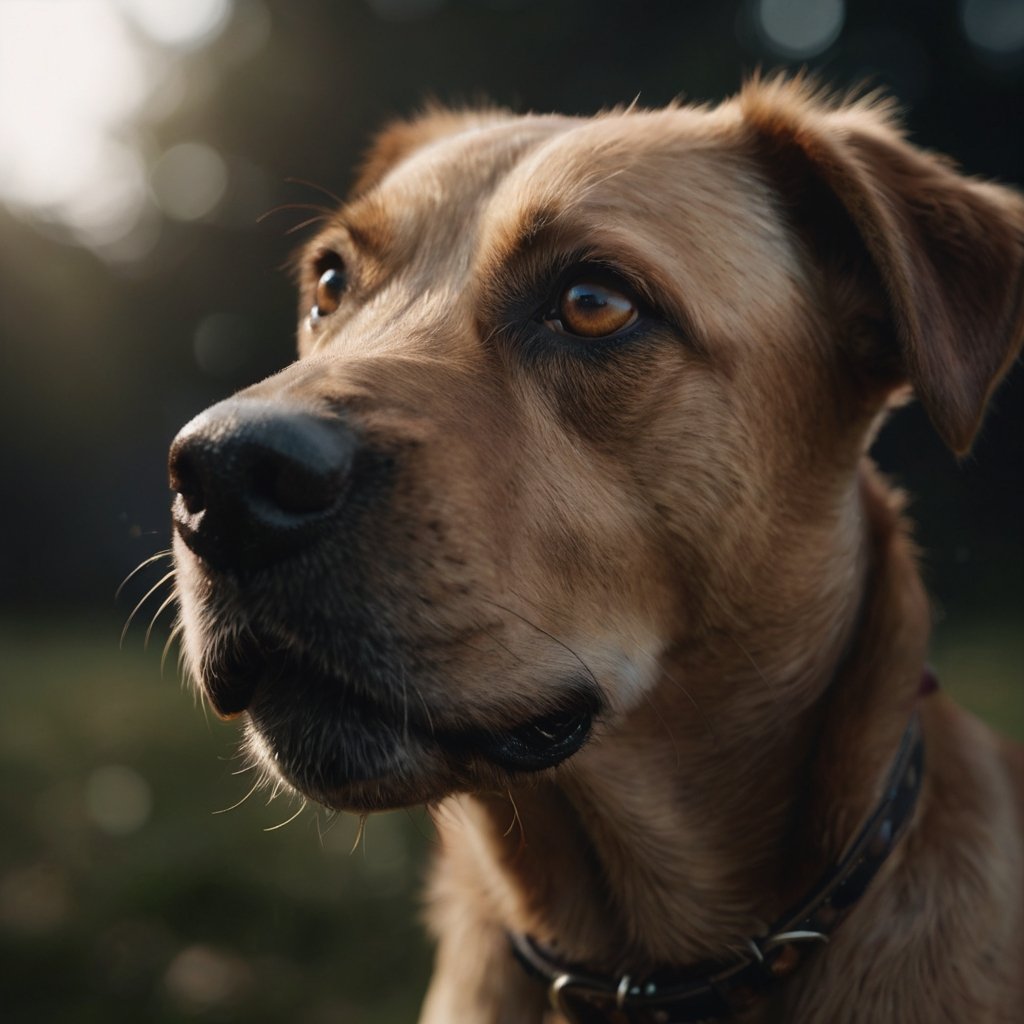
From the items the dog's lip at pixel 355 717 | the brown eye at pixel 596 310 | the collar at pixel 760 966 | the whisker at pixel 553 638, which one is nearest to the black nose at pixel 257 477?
the dog's lip at pixel 355 717

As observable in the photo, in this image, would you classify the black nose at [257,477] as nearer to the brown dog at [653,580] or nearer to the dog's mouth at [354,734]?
the brown dog at [653,580]

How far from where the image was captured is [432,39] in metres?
13.4

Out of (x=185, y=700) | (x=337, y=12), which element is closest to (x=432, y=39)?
(x=337, y=12)

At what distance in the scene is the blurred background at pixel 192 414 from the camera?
4.47 meters

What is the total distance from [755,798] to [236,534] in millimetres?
1425

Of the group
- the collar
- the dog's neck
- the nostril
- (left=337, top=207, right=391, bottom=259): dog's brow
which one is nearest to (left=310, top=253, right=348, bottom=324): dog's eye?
(left=337, top=207, right=391, bottom=259): dog's brow

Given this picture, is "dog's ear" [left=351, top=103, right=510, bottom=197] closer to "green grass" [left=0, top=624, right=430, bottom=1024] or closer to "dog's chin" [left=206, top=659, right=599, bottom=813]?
"green grass" [left=0, top=624, right=430, bottom=1024]

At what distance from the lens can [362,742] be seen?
196cm

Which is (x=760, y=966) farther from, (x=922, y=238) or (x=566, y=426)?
(x=922, y=238)

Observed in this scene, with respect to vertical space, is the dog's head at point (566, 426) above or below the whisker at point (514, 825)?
above

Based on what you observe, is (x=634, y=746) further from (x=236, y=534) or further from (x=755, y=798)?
(x=236, y=534)

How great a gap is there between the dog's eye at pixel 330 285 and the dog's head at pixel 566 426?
0.4 inches

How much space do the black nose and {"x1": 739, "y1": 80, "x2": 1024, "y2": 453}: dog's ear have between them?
1.38 metres

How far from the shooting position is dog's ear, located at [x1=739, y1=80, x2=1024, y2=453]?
2.38 meters
